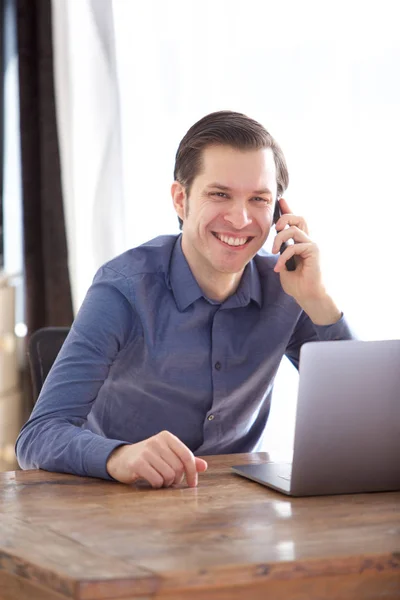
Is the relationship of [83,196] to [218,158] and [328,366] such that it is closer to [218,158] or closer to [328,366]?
[218,158]

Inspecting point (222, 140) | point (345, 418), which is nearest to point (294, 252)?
point (222, 140)

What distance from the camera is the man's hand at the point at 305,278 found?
192 cm

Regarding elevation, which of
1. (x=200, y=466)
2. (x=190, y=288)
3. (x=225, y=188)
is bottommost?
(x=200, y=466)

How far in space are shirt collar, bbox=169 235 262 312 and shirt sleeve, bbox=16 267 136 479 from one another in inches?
4.7

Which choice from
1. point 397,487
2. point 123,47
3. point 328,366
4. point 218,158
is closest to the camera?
point 328,366

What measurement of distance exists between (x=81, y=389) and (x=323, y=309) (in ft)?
1.83

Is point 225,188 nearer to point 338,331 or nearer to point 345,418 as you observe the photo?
point 338,331

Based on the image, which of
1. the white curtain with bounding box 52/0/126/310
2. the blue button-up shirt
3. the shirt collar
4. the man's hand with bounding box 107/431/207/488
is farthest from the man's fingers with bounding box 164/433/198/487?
the white curtain with bounding box 52/0/126/310

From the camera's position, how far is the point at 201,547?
3.44 feet

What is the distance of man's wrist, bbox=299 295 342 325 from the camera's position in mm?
1938

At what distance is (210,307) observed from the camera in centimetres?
196

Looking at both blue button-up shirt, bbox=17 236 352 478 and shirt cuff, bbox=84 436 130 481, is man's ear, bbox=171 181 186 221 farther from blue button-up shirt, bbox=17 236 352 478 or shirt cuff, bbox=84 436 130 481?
shirt cuff, bbox=84 436 130 481

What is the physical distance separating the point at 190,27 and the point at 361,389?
181cm

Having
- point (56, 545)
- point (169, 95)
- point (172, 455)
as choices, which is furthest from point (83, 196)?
point (56, 545)
